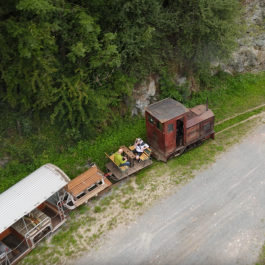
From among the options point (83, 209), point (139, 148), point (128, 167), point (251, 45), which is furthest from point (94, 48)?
point (251, 45)

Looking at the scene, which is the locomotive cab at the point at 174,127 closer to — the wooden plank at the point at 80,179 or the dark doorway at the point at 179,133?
the dark doorway at the point at 179,133

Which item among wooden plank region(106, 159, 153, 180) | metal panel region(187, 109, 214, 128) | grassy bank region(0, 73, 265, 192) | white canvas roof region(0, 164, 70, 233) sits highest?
white canvas roof region(0, 164, 70, 233)

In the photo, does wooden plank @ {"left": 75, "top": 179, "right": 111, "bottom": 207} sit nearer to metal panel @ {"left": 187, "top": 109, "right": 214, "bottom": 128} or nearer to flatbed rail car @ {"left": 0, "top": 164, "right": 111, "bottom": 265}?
flatbed rail car @ {"left": 0, "top": 164, "right": 111, "bottom": 265}

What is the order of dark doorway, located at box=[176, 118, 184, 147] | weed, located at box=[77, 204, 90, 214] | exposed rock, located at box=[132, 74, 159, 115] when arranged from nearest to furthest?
weed, located at box=[77, 204, 90, 214], dark doorway, located at box=[176, 118, 184, 147], exposed rock, located at box=[132, 74, 159, 115]

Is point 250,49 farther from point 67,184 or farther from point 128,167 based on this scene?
point 67,184

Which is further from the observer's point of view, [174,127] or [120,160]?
[174,127]

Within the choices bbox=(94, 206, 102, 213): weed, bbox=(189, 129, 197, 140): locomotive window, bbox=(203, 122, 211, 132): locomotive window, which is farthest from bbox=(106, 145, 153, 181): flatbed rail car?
bbox=(203, 122, 211, 132): locomotive window

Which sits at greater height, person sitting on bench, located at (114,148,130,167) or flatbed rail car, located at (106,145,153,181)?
person sitting on bench, located at (114,148,130,167)
